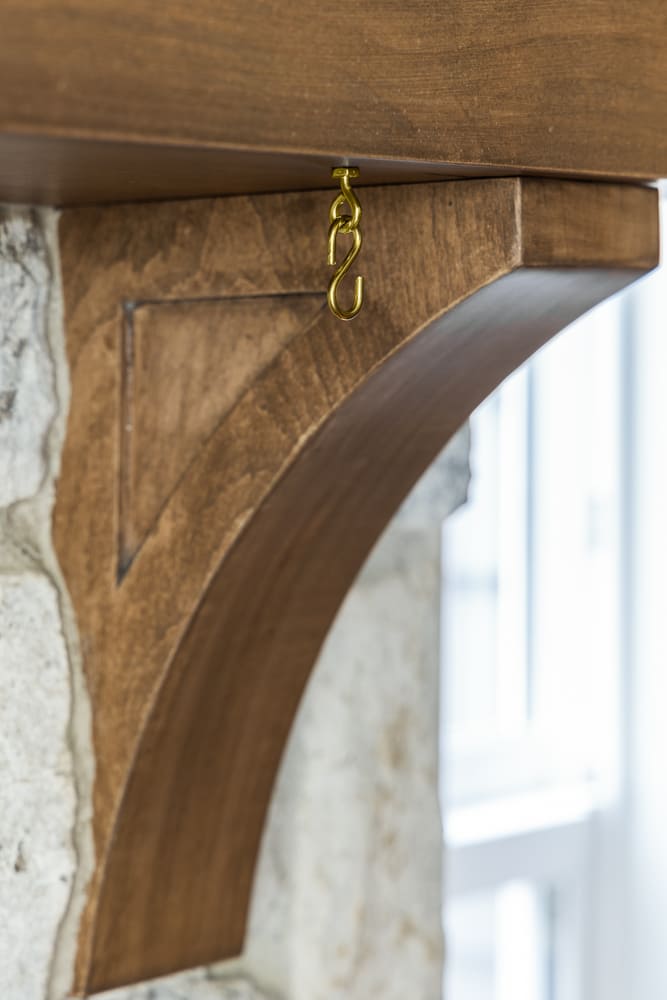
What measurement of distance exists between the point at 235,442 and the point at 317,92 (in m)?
0.21

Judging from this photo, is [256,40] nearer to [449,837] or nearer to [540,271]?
[540,271]

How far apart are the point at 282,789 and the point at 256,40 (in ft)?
1.63

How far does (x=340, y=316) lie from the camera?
0.56 metres

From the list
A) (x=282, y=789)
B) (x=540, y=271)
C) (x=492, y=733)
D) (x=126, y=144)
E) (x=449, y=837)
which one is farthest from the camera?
(x=492, y=733)

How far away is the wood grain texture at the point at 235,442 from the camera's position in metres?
0.58

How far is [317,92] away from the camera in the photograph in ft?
1.52

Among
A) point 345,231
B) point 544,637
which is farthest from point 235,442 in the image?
point 544,637

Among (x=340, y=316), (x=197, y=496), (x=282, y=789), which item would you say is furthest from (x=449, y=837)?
(x=340, y=316)

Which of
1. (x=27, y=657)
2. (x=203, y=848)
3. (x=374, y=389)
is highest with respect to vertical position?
(x=374, y=389)

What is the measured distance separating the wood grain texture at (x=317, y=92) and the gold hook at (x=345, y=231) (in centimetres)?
1

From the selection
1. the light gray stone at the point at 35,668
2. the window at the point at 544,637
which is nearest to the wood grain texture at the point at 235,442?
the light gray stone at the point at 35,668

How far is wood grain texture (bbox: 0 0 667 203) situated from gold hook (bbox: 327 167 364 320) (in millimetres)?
11

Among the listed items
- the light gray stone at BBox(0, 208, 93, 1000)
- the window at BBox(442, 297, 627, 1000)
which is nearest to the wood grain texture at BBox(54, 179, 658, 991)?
the light gray stone at BBox(0, 208, 93, 1000)

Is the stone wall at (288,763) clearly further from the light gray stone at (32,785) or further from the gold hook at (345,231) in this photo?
the gold hook at (345,231)
